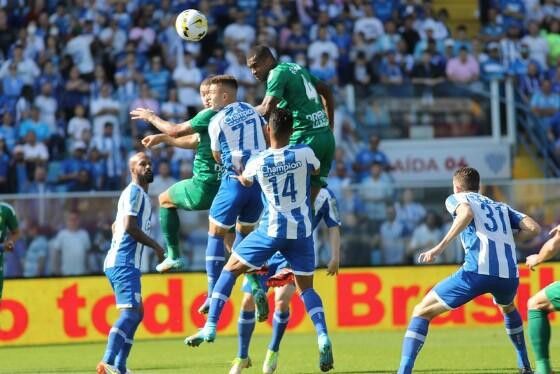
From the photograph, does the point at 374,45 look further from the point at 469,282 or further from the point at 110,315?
the point at 469,282

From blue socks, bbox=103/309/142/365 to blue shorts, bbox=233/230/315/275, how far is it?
4.12 ft

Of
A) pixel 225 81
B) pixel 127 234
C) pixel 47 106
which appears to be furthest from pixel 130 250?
pixel 47 106

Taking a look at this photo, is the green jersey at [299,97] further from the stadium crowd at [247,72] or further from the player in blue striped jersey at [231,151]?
the stadium crowd at [247,72]

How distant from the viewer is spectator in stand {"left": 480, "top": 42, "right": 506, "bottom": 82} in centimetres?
2327

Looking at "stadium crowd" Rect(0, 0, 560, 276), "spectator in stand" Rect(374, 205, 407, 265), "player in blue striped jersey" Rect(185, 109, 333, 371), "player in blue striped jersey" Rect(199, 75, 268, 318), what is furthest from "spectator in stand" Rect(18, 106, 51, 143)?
"player in blue striped jersey" Rect(185, 109, 333, 371)

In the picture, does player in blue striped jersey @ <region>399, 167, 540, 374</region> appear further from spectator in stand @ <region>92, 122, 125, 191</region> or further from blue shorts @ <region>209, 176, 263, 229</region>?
spectator in stand @ <region>92, 122, 125, 191</region>

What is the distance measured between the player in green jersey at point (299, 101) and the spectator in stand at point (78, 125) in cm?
965

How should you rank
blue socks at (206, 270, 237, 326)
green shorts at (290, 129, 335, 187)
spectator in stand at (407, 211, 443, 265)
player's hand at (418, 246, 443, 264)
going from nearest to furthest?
player's hand at (418, 246, 443, 264)
blue socks at (206, 270, 237, 326)
green shorts at (290, 129, 335, 187)
spectator in stand at (407, 211, 443, 265)

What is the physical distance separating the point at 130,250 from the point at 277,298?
1.69 meters

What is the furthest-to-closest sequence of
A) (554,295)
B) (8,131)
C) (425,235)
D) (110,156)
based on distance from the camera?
(8,131), (110,156), (425,235), (554,295)

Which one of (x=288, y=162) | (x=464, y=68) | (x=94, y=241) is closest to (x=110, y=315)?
(x=94, y=241)

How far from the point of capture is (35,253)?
57.2 ft

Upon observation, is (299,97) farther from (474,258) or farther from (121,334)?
(121,334)

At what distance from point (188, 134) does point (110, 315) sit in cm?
648
